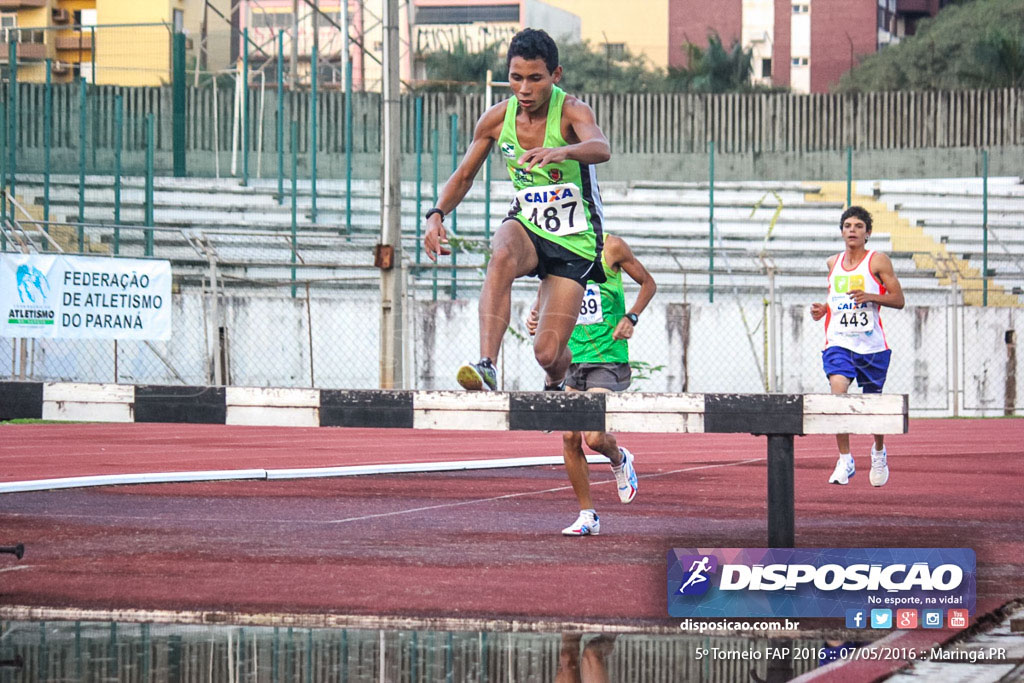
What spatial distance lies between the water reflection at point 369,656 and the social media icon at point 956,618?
1.64 feet

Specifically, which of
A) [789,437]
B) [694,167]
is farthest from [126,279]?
[694,167]

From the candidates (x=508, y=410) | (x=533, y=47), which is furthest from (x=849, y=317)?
(x=508, y=410)

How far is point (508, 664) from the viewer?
446 cm

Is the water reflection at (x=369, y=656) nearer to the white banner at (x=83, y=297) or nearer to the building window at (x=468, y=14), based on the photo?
the white banner at (x=83, y=297)

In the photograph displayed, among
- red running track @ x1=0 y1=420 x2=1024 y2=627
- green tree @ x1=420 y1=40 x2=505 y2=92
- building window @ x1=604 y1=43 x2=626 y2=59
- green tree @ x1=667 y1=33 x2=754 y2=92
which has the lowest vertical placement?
red running track @ x1=0 y1=420 x2=1024 y2=627

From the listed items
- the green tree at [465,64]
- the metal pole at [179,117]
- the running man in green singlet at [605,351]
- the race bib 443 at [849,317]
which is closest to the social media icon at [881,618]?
the running man in green singlet at [605,351]

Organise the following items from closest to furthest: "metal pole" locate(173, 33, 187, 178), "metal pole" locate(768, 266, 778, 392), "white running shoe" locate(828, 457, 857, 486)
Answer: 1. "white running shoe" locate(828, 457, 857, 486)
2. "metal pole" locate(768, 266, 778, 392)
3. "metal pole" locate(173, 33, 187, 178)

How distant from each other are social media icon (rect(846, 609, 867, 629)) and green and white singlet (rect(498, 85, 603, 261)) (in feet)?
7.46

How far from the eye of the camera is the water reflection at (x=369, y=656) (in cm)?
430

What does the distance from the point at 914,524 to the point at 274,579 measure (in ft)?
11.9

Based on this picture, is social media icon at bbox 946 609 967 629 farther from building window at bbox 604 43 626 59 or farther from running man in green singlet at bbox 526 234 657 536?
building window at bbox 604 43 626 59

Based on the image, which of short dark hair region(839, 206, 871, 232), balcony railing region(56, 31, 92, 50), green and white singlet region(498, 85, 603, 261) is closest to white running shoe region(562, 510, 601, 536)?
green and white singlet region(498, 85, 603, 261)

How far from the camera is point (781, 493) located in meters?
5.43

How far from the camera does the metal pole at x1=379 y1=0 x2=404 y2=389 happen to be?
17.0 m
